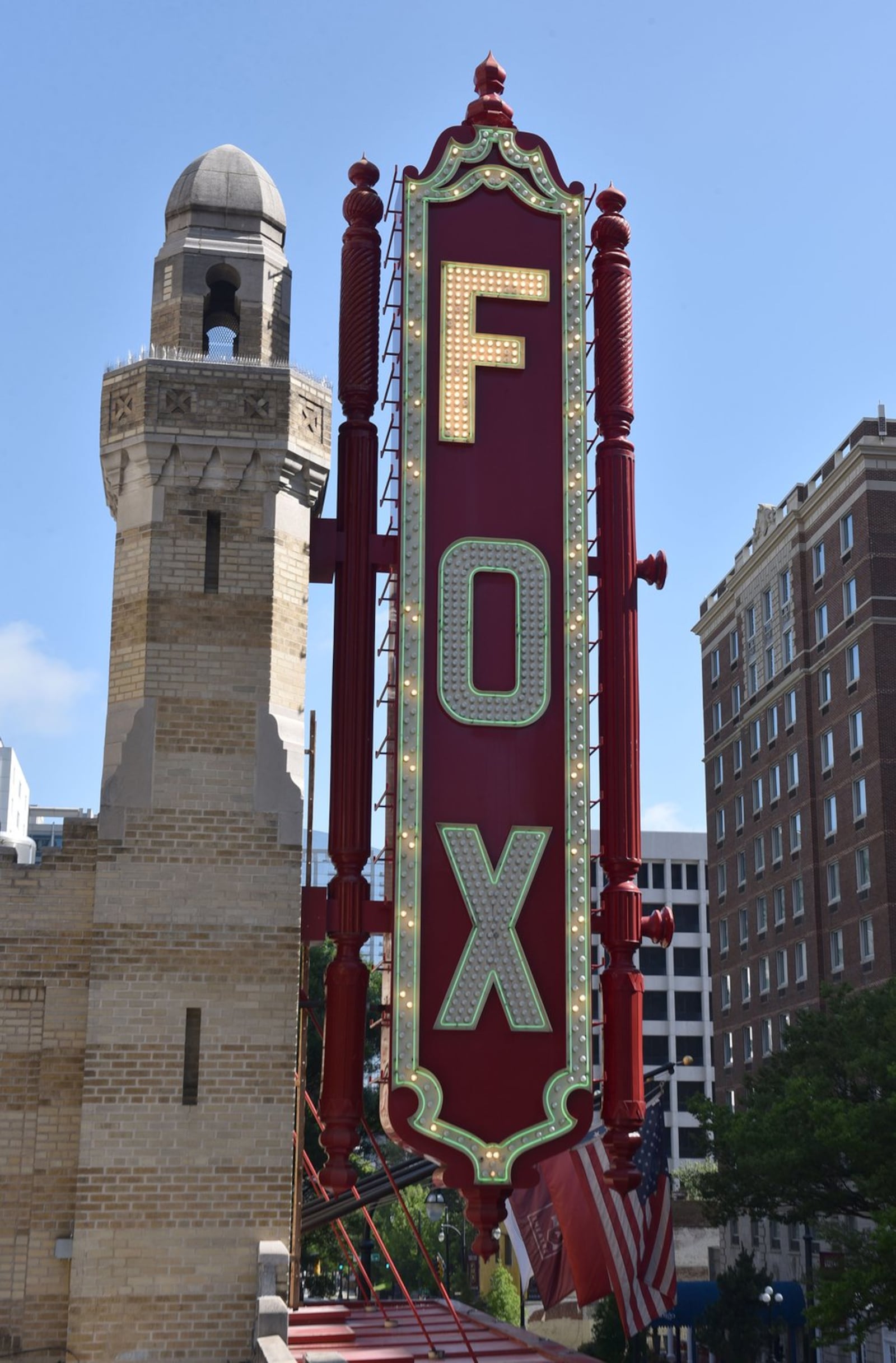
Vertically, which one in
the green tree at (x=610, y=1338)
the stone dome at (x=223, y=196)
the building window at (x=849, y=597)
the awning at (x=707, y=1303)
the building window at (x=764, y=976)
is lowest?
the awning at (x=707, y=1303)

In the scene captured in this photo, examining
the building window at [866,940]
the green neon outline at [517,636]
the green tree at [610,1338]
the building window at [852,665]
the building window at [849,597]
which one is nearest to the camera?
the green neon outline at [517,636]

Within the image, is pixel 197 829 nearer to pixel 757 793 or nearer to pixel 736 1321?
pixel 736 1321

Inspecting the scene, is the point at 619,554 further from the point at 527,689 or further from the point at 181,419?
the point at 181,419

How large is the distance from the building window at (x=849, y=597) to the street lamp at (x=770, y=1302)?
27121 mm

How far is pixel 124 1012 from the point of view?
20188 mm

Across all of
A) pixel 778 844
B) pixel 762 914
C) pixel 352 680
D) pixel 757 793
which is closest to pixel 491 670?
pixel 352 680

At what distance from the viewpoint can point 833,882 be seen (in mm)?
69812

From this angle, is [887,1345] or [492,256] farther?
[887,1345]

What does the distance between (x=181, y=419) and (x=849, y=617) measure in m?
51.3

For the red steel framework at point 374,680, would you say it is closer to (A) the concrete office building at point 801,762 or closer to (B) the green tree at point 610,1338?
(B) the green tree at point 610,1338

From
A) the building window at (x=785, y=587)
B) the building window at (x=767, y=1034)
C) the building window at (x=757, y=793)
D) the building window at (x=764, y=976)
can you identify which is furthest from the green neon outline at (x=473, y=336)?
the building window at (x=757, y=793)

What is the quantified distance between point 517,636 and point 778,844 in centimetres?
5801

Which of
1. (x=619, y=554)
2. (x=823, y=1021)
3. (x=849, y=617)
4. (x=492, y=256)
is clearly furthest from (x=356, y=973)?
(x=849, y=617)

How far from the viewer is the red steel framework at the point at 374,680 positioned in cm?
2044
